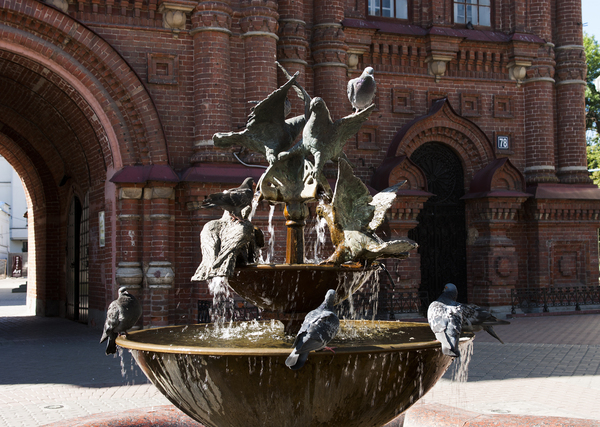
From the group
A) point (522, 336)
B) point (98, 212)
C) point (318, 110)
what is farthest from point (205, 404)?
point (98, 212)

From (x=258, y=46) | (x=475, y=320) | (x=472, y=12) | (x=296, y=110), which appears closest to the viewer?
(x=475, y=320)

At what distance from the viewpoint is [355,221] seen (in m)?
4.94

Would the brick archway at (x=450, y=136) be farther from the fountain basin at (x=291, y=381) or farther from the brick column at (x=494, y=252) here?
the fountain basin at (x=291, y=381)

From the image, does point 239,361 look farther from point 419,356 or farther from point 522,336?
point 522,336

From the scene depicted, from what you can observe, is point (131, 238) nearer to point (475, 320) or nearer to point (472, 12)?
point (475, 320)

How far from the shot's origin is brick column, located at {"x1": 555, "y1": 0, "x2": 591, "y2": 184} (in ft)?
49.1

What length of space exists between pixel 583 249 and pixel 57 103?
11.5 m

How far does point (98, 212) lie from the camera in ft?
41.7

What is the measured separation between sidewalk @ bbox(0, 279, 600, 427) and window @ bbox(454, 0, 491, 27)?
7026mm

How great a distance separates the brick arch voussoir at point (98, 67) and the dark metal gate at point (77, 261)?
3.12 meters

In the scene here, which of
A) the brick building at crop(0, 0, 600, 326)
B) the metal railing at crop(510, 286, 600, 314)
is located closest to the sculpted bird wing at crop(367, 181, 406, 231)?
the brick building at crop(0, 0, 600, 326)

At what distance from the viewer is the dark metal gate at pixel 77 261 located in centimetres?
1434

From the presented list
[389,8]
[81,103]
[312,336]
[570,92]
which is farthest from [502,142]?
[312,336]

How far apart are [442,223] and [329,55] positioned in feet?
14.5
